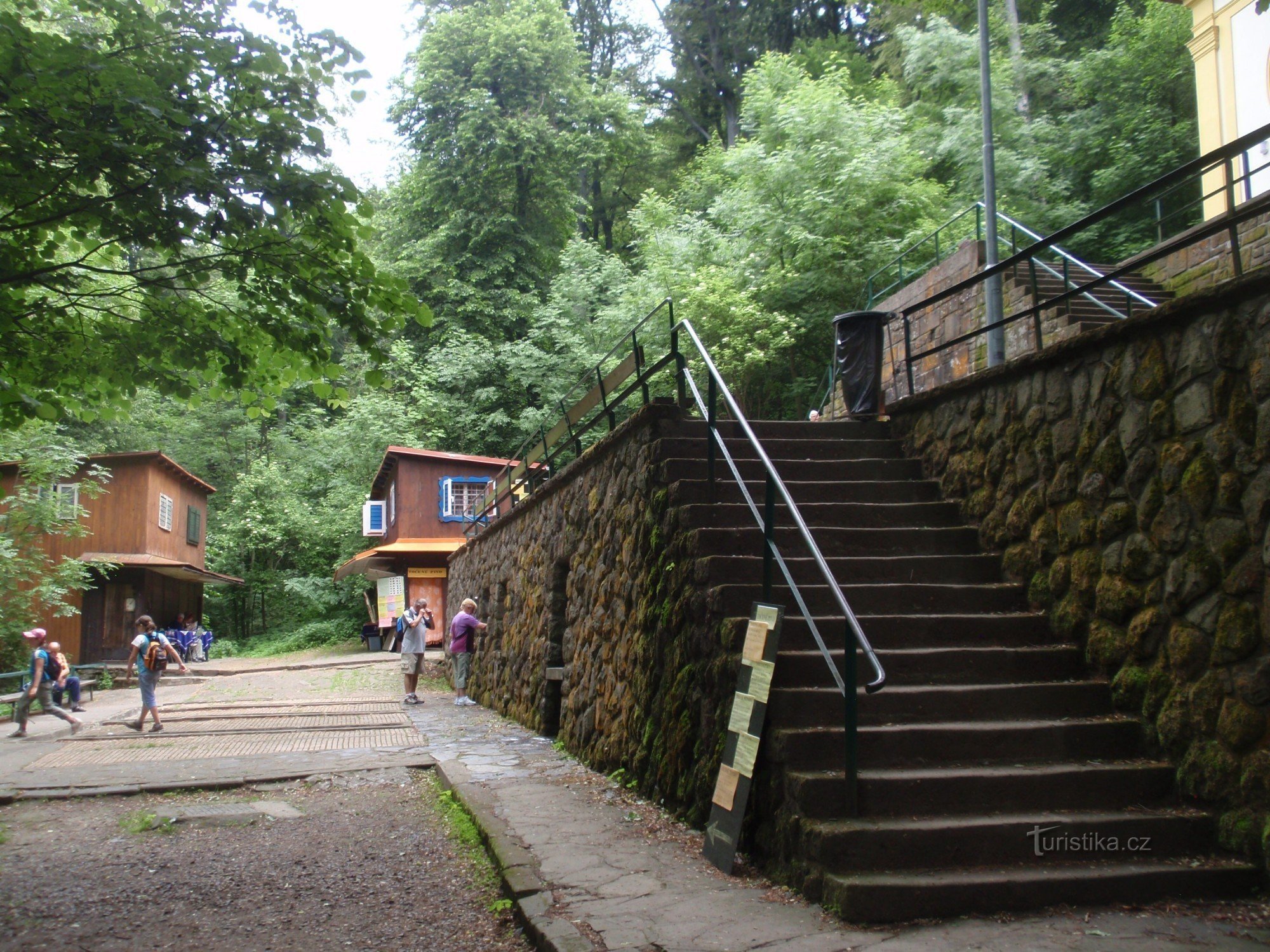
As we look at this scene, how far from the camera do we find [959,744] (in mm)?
4730

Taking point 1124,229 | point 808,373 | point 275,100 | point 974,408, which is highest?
point 1124,229

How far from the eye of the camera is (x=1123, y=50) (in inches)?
822

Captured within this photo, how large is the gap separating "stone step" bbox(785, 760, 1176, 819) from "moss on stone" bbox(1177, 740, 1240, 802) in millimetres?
97

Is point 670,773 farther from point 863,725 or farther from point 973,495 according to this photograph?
point 973,495

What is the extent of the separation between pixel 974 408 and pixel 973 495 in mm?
643

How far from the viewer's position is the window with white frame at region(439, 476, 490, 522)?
27391 mm

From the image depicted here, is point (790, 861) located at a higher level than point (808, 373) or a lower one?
lower

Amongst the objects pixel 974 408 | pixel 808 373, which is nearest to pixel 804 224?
pixel 808 373

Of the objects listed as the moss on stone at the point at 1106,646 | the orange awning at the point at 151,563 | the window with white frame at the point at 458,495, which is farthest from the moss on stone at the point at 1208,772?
the orange awning at the point at 151,563

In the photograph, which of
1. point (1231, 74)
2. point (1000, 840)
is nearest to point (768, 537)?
point (1000, 840)

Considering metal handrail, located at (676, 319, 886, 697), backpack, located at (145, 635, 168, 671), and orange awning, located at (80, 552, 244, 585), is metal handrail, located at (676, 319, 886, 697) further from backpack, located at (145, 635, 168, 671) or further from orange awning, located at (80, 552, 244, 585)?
orange awning, located at (80, 552, 244, 585)

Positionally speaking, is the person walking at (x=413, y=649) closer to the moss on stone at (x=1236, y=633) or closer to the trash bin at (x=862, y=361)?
the trash bin at (x=862, y=361)

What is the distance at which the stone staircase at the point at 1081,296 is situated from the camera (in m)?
11.1

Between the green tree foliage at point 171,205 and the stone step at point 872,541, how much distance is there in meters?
2.72
